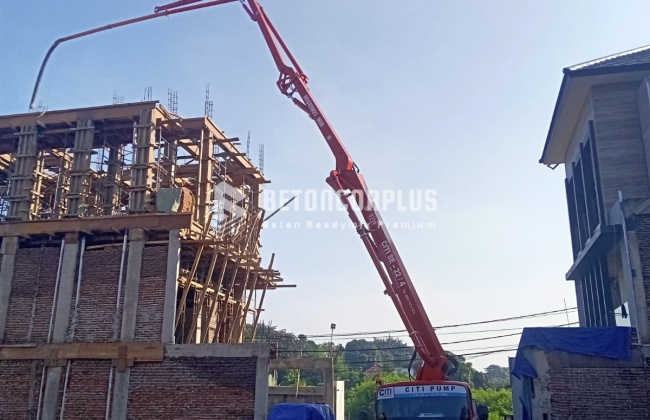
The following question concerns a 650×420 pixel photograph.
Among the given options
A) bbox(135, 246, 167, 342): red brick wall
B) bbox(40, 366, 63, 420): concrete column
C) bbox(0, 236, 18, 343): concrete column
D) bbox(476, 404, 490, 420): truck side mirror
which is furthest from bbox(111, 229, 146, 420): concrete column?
bbox(476, 404, 490, 420): truck side mirror

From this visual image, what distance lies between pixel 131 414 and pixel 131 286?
359 centimetres

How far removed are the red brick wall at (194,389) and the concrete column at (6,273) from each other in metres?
4.98

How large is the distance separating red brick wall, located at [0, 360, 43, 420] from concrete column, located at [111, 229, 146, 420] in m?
2.60

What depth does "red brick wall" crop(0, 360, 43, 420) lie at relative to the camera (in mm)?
17156

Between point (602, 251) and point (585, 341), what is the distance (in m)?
5.10

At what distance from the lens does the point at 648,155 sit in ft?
56.9

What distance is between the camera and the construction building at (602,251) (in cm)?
1392

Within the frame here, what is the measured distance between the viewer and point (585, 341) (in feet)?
46.6

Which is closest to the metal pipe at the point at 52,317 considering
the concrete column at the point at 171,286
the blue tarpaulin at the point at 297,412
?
the concrete column at the point at 171,286

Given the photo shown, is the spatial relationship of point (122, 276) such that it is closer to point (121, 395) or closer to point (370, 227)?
point (121, 395)

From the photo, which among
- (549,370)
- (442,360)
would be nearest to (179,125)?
(442,360)

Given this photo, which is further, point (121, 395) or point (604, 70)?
point (604, 70)

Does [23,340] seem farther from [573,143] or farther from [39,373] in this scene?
[573,143]

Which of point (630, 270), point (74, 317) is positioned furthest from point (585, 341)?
point (74, 317)
